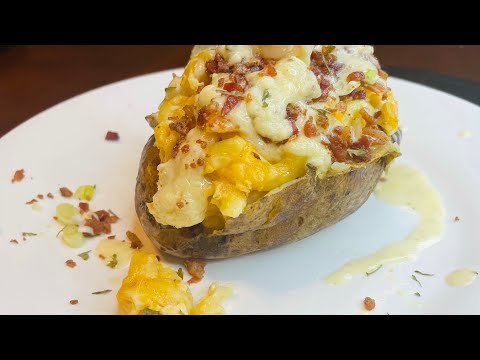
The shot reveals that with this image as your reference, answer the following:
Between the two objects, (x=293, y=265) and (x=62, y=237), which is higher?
(x=62, y=237)

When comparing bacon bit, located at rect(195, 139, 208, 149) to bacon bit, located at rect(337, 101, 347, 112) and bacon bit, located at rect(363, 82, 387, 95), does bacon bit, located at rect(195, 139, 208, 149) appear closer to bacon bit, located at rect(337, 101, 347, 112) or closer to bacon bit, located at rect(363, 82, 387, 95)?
bacon bit, located at rect(337, 101, 347, 112)

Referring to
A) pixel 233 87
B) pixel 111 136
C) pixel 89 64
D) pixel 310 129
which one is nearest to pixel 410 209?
pixel 310 129

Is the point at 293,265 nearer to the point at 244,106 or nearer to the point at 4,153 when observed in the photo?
the point at 244,106

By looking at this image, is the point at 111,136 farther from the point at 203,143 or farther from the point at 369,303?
the point at 369,303

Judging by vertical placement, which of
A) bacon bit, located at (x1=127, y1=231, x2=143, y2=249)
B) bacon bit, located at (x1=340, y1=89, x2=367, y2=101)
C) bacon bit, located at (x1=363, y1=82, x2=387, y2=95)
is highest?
bacon bit, located at (x1=363, y1=82, x2=387, y2=95)

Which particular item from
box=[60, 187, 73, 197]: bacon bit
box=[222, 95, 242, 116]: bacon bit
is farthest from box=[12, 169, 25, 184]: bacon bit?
box=[222, 95, 242, 116]: bacon bit

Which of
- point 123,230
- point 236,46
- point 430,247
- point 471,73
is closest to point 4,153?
point 123,230
